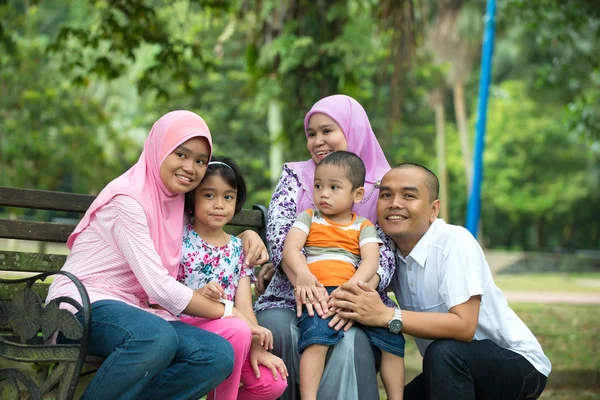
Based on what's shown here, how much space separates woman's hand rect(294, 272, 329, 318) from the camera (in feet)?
10.5

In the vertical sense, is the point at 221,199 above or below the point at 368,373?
above

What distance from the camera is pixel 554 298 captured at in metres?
15.7

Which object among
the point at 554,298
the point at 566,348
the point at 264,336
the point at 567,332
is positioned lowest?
the point at 554,298

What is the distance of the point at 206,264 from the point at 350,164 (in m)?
0.82

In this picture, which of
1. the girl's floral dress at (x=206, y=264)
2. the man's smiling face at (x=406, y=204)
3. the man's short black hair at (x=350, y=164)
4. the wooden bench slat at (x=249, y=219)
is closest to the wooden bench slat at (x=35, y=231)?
the girl's floral dress at (x=206, y=264)

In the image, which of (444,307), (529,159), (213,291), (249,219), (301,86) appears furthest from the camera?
(529,159)

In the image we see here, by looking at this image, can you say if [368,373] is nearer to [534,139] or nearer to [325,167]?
[325,167]

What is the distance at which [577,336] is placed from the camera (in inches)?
356

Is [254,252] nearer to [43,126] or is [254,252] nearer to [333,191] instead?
[333,191]

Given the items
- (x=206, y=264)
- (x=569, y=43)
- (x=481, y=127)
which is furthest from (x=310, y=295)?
(x=569, y=43)

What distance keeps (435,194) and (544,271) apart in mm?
26222

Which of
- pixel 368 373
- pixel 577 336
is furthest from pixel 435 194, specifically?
pixel 577 336

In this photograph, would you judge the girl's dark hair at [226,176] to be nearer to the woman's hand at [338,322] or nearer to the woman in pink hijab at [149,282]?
the woman in pink hijab at [149,282]

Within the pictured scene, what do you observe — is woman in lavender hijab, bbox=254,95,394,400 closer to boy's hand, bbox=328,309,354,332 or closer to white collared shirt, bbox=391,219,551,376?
boy's hand, bbox=328,309,354,332
